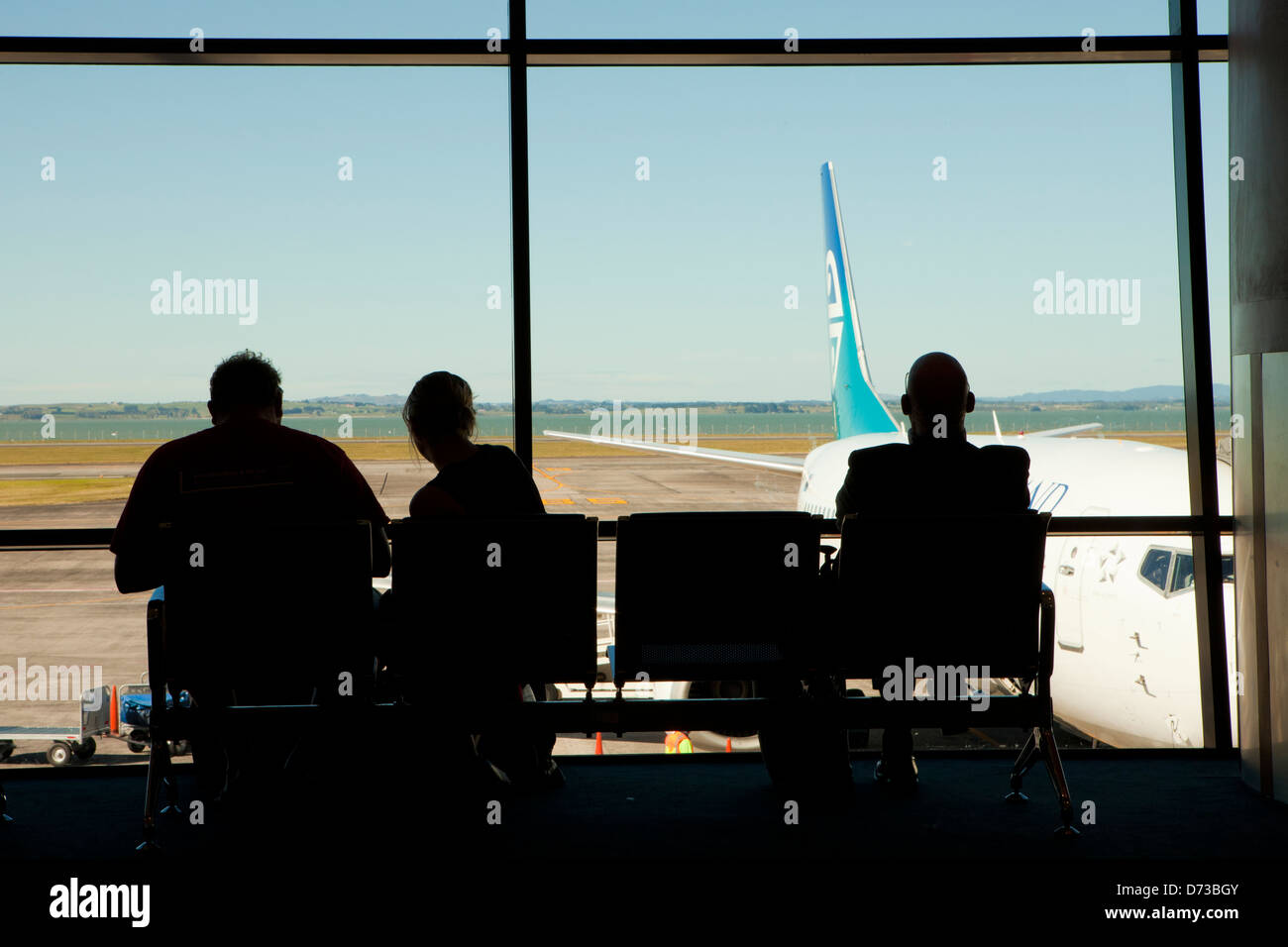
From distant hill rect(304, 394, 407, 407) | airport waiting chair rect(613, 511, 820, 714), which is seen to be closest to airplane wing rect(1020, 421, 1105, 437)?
distant hill rect(304, 394, 407, 407)

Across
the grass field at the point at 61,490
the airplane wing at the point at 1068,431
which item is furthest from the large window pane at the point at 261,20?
the grass field at the point at 61,490

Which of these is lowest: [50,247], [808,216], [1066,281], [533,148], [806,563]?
[806,563]

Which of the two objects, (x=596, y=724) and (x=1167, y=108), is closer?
(x=596, y=724)

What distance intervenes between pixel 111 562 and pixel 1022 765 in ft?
111

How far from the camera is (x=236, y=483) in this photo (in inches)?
97.9

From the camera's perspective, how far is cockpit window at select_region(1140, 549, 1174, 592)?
18.3 ft

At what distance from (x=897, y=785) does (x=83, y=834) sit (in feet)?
7.32

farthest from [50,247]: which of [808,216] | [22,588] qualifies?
[808,216]

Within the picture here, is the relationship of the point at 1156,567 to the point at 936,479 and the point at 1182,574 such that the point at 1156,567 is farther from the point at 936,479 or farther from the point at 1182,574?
the point at 936,479

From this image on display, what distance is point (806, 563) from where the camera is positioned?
7.99 ft

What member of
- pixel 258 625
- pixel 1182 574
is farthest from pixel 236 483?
pixel 1182 574

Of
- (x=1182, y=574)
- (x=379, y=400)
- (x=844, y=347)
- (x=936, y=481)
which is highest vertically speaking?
(x=844, y=347)

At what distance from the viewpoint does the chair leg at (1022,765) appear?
2.63 meters
